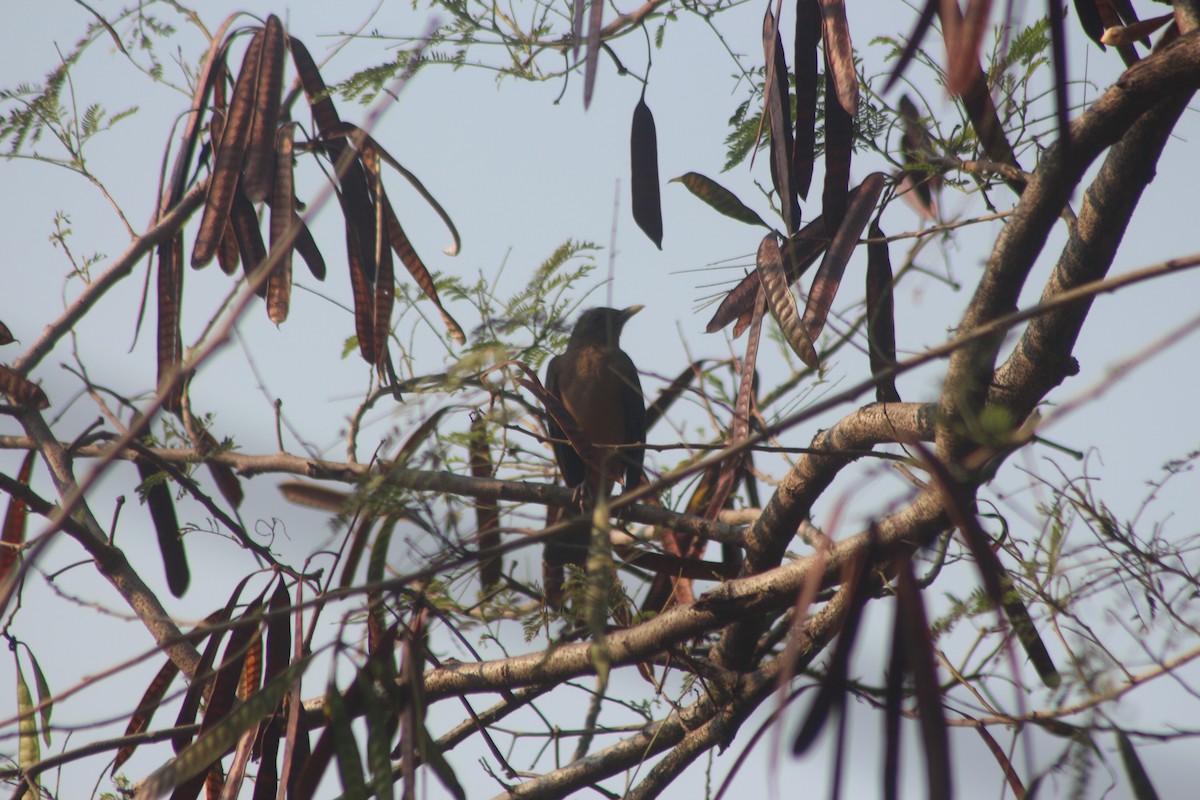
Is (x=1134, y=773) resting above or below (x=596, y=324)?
below

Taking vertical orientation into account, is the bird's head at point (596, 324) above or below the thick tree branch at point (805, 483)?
above

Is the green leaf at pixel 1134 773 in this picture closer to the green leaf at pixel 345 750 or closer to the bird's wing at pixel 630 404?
the green leaf at pixel 345 750

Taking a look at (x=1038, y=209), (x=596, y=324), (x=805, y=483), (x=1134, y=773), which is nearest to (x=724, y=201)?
(x=805, y=483)

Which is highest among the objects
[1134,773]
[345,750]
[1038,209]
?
[1038,209]

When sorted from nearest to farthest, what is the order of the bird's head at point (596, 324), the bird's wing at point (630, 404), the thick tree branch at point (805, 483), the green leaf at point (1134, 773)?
1. the green leaf at point (1134, 773)
2. the thick tree branch at point (805, 483)
3. the bird's wing at point (630, 404)
4. the bird's head at point (596, 324)

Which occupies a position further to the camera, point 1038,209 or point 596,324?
point 596,324

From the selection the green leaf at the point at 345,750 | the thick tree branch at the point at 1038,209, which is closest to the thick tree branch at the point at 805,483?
the thick tree branch at the point at 1038,209

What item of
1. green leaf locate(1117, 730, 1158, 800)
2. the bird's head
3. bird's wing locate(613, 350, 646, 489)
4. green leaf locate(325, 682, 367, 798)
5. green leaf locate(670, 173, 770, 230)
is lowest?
green leaf locate(1117, 730, 1158, 800)

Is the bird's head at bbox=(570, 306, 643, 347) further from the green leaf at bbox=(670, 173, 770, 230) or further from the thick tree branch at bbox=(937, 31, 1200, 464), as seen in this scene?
the thick tree branch at bbox=(937, 31, 1200, 464)

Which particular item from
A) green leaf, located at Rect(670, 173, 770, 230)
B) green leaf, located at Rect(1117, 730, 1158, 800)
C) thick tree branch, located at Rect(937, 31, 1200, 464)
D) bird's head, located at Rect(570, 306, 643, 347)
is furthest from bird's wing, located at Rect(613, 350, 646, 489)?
green leaf, located at Rect(1117, 730, 1158, 800)

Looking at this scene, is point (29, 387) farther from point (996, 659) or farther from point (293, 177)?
point (996, 659)

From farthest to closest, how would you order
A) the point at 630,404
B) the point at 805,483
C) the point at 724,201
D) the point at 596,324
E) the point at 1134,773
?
the point at 596,324 → the point at 630,404 → the point at 724,201 → the point at 805,483 → the point at 1134,773

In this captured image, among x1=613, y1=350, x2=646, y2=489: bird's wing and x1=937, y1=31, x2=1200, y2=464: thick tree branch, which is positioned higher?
x1=613, y1=350, x2=646, y2=489: bird's wing

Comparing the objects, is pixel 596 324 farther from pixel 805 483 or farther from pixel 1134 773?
pixel 1134 773
